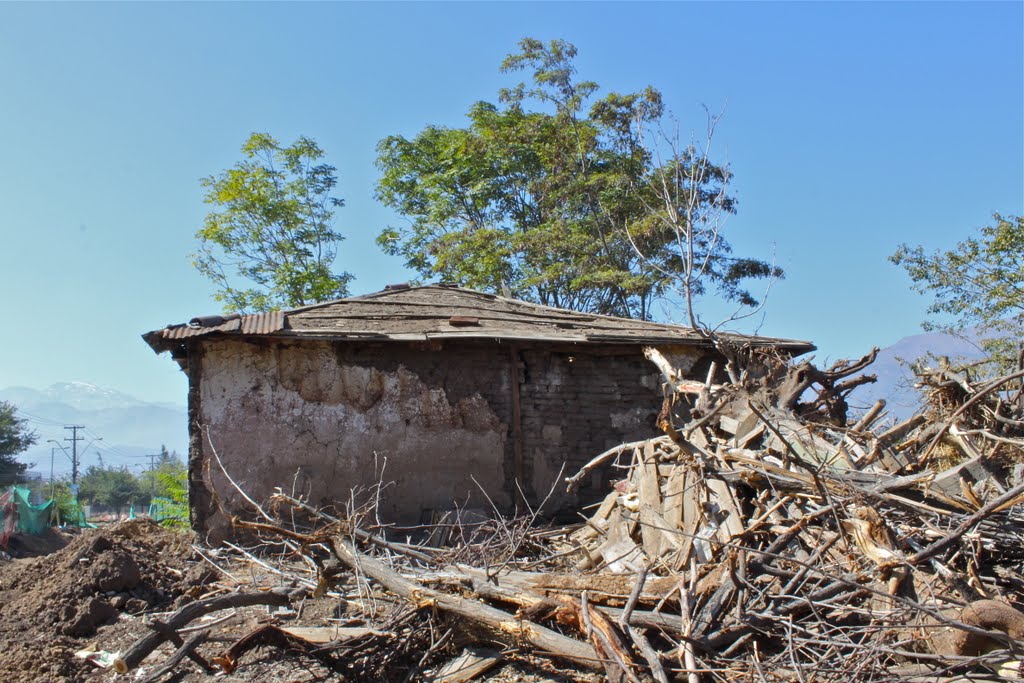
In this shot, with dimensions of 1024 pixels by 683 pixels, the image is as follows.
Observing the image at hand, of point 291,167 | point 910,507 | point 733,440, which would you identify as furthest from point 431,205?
point 910,507

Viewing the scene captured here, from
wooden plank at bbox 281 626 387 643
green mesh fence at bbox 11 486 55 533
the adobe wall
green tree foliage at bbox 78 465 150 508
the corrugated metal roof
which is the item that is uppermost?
the corrugated metal roof

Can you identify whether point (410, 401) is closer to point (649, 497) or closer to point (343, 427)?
point (343, 427)

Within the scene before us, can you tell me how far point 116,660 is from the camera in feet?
15.1

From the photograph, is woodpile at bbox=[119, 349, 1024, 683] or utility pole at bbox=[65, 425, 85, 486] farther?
utility pole at bbox=[65, 425, 85, 486]

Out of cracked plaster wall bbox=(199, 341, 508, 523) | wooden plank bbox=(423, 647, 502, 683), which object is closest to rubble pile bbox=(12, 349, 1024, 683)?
wooden plank bbox=(423, 647, 502, 683)

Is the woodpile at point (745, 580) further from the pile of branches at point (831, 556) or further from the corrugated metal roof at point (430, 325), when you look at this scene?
the corrugated metal roof at point (430, 325)

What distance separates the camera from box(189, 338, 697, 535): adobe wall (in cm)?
829

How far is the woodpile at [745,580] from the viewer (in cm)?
372

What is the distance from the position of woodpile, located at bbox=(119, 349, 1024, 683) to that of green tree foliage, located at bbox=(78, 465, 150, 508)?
57.0 metres

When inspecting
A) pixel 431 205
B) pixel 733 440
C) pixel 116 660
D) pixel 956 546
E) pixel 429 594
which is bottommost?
pixel 116 660

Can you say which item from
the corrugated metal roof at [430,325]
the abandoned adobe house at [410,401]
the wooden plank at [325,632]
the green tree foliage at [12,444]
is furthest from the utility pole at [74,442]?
the wooden plank at [325,632]

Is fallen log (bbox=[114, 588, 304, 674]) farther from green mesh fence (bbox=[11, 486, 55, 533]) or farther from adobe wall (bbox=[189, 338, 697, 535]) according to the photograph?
green mesh fence (bbox=[11, 486, 55, 533])

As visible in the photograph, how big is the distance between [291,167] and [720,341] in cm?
1562

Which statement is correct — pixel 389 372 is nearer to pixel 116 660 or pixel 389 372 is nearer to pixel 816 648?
pixel 116 660
